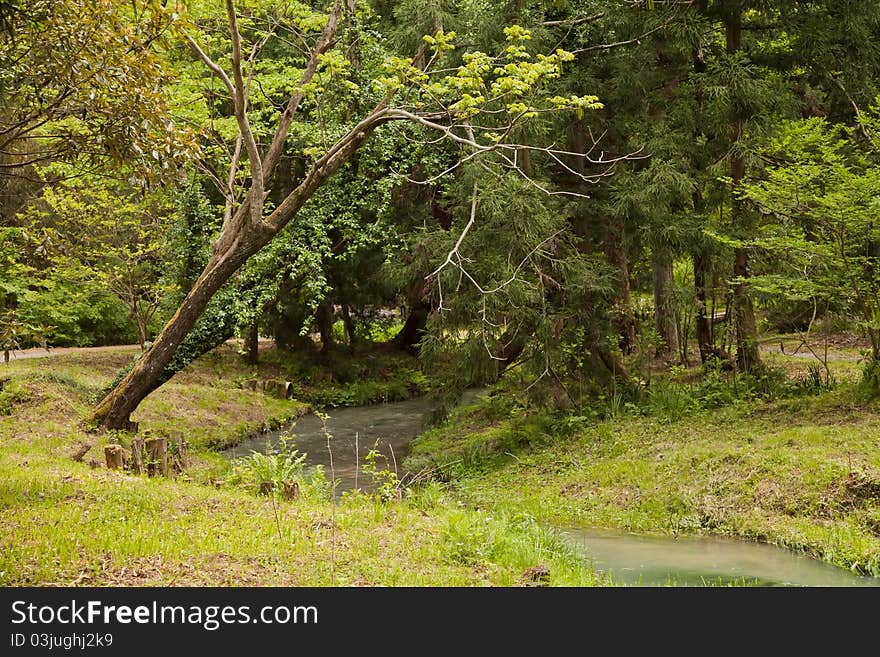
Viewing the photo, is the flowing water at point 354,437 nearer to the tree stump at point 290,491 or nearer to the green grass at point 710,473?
the green grass at point 710,473

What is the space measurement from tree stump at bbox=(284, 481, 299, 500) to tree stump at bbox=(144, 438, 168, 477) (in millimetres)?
1984

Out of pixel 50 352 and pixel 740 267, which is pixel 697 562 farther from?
pixel 50 352

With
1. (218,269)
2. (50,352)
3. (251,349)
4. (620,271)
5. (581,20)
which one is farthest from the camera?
(251,349)

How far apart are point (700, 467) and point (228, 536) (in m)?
6.10

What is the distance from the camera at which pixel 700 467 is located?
10344mm

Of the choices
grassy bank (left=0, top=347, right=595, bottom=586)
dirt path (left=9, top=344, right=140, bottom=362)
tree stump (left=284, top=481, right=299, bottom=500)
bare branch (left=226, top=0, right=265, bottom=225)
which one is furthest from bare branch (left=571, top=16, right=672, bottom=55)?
dirt path (left=9, top=344, right=140, bottom=362)

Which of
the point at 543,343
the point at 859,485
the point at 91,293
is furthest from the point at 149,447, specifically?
the point at 91,293

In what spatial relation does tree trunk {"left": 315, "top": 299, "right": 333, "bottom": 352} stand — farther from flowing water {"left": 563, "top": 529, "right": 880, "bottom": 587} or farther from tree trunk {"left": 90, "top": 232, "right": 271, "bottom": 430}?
flowing water {"left": 563, "top": 529, "right": 880, "bottom": 587}

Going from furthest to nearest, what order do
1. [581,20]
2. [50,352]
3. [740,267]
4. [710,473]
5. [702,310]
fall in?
[50,352] < [702,310] < [581,20] < [740,267] < [710,473]

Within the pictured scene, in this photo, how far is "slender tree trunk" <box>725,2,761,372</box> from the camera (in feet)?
43.1

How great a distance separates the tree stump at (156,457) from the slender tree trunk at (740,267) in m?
8.79

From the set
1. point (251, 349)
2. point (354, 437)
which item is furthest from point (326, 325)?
point (354, 437)

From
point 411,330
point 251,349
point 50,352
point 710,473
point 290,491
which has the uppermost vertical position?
point 411,330

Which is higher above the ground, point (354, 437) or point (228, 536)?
point (228, 536)
